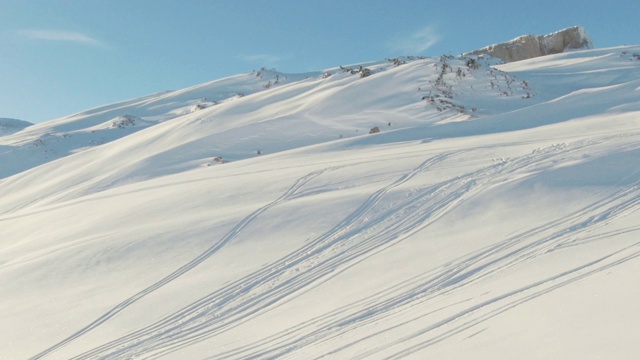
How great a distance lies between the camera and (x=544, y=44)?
1091 inches

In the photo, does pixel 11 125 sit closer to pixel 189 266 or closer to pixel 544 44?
pixel 544 44

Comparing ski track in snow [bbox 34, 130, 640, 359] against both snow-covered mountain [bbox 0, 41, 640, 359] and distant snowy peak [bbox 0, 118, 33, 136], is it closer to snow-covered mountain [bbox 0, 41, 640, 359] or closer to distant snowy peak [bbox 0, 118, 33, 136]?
snow-covered mountain [bbox 0, 41, 640, 359]

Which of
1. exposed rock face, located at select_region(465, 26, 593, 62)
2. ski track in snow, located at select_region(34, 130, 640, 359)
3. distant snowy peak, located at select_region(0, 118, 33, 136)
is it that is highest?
distant snowy peak, located at select_region(0, 118, 33, 136)

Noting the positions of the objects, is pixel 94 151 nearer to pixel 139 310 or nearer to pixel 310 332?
pixel 139 310

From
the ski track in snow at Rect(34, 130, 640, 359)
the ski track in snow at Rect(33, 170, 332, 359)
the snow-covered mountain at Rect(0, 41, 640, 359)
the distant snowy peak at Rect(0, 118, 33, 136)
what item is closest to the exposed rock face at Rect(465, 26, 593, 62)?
the snow-covered mountain at Rect(0, 41, 640, 359)

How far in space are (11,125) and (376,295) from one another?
35.8m

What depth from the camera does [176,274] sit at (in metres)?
5.28

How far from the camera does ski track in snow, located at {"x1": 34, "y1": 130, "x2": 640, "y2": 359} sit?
3729 mm

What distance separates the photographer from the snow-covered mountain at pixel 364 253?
349 cm

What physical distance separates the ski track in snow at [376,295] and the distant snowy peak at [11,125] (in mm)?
31073

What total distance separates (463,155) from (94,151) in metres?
12.4

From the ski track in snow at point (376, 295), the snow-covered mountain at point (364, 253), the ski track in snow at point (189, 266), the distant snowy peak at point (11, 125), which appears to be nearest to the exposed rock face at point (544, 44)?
the snow-covered mountain at point (364, 253)

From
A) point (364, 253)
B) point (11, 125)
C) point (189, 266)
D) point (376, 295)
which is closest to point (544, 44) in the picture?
point (364, 253)

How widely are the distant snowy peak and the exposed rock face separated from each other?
28585 millimetres
